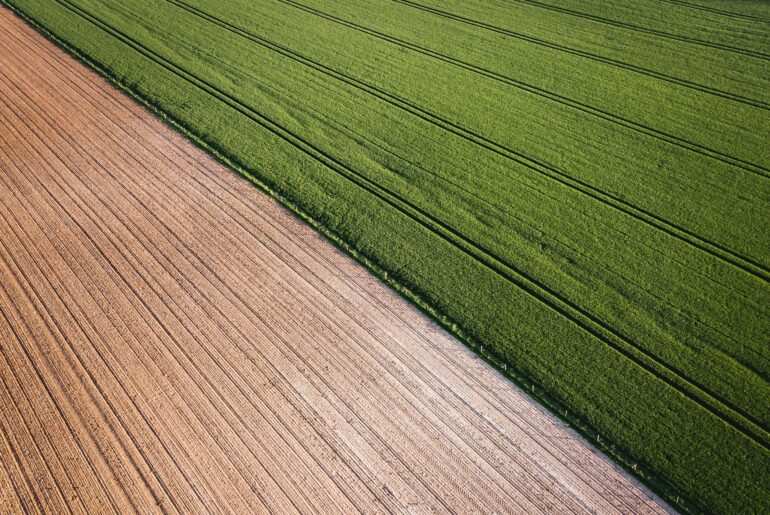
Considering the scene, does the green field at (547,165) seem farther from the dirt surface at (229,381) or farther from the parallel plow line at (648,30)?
the dirt surface at (229,381)

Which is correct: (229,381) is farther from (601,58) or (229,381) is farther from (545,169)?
(601,58)

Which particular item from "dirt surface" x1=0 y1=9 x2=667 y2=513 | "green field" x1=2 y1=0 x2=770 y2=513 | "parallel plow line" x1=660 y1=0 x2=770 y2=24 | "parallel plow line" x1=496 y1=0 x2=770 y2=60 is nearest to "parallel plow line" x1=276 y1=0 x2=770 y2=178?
"green field" x1=2 y1=0 x2=770 y2=513

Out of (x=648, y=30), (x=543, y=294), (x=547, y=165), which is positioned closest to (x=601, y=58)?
(x=648, y=30)

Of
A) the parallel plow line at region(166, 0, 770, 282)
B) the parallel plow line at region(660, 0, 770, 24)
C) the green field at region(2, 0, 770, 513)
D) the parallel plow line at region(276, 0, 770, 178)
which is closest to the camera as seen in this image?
the green field at region(2, 0, 770, 513)

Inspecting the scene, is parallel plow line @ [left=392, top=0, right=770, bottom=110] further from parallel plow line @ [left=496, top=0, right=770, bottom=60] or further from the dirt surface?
the dirt surface

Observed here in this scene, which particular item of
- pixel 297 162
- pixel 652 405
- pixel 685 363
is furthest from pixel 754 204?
pixel 297 162
